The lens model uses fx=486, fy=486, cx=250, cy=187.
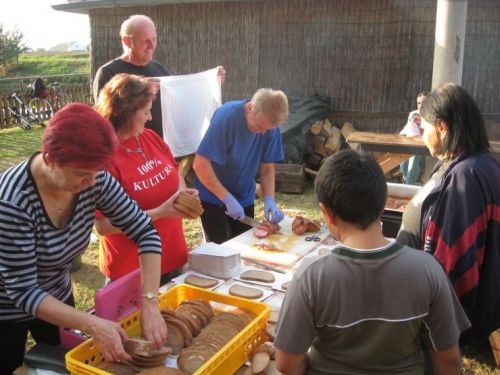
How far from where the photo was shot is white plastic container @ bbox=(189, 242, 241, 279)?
8.62 feet

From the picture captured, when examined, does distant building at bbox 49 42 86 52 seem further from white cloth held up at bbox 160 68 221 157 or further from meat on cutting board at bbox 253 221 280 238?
meat on cutting board at bbox 253 221 280 238

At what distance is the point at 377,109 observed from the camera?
27.8ft

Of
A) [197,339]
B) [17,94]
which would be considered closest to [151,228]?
[197,339]

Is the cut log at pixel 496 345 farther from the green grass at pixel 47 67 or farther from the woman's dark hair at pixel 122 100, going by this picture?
the green grass at pixel 47 67

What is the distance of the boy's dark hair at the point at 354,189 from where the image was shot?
4.61 feet

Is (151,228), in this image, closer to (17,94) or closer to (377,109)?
(377,109)

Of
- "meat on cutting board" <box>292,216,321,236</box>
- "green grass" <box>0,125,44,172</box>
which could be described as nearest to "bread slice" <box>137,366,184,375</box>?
"meat on cutting board" <box>292,216,321,236</box>

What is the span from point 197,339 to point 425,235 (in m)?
1.11

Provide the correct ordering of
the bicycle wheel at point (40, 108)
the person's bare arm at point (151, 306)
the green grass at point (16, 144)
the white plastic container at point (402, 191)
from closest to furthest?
the person's bare arm at point (151, 306)
the white plastic container at point (402, 191)
the green grass at point (16, 144)
the bicycle wheel at point (40, 108)

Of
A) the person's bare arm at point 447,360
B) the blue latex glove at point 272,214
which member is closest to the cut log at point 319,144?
the blue latex glove at point 272,214

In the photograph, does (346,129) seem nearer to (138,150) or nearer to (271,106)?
(271,106)

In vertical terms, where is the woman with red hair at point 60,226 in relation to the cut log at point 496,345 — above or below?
above

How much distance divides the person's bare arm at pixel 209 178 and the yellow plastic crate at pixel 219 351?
1256 mm

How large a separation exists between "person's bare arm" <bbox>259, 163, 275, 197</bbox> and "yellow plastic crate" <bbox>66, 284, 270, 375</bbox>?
5.50 ft
